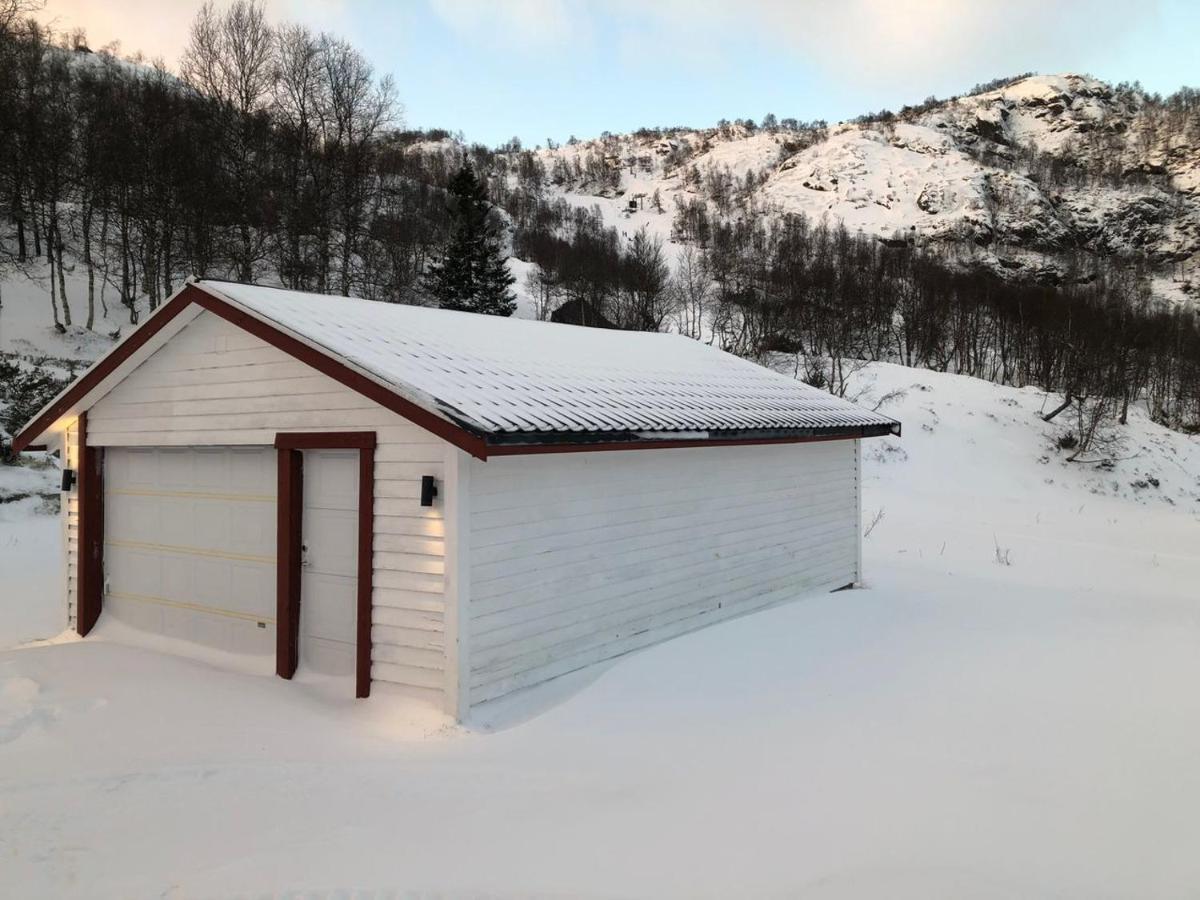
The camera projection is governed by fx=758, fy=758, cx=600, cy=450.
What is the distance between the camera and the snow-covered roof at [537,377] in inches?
228

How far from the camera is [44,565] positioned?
12.1m

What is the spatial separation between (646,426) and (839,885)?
3.97 metres

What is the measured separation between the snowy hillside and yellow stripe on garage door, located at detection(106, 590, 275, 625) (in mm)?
68590

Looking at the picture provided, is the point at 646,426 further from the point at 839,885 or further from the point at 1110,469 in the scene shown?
the point at 1110,469

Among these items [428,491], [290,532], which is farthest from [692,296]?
[428,491]

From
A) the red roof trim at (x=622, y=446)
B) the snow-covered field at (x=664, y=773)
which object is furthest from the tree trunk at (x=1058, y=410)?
the red roof trim at (x=622, y=446)

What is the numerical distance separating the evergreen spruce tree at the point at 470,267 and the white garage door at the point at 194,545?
2770 centimetres

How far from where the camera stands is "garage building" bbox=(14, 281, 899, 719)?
5.68 metres

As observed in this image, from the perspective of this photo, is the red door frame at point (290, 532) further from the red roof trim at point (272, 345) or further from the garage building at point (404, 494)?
the red roof trim at point (272, 345)

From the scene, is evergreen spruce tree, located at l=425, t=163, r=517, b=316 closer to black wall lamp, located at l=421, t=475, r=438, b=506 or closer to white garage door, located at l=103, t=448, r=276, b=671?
white garage door, located at l=103, t=448, r=276, b=671

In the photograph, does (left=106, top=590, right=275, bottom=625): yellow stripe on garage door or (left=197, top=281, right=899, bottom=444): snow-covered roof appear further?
(left=106, top=590, right=275, bottom=625): yellow stripe on garage door

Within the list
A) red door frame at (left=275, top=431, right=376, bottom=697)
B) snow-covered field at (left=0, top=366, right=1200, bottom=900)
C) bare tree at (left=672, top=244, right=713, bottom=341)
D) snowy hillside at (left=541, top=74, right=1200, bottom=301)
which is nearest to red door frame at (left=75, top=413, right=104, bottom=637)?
snow-covered field at (left=0, top=366, right=1200, bottom=900)

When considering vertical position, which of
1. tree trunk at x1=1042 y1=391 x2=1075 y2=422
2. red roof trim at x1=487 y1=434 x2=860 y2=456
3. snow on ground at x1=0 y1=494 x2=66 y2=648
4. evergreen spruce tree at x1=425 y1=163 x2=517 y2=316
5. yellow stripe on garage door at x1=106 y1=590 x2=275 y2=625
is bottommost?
snow on ground at x1=0 y1=494 x2=66 y2=648

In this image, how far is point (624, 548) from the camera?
7.06 metres
